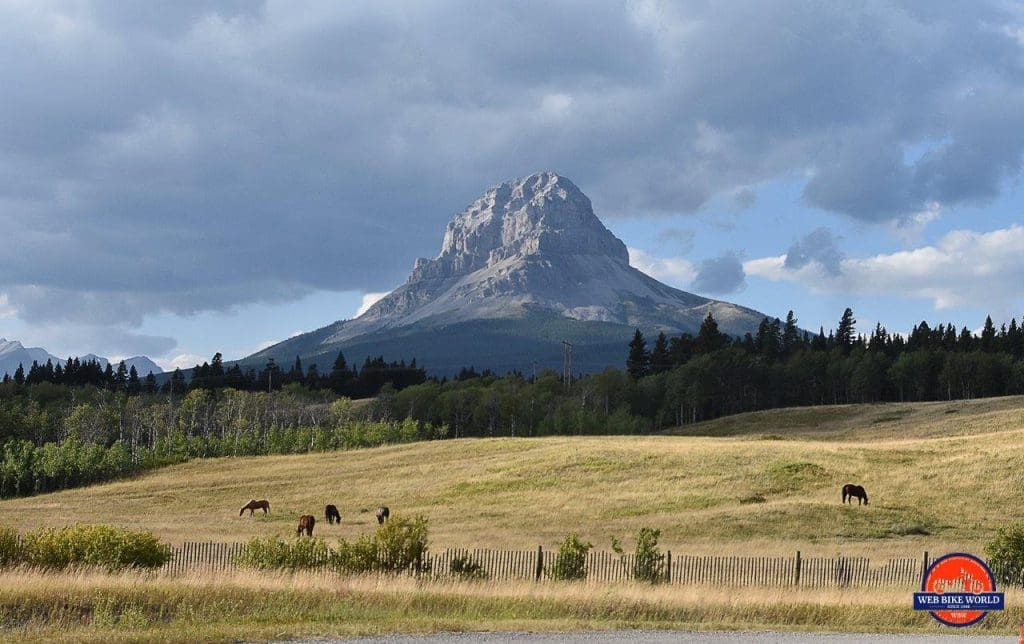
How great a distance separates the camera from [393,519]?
34.1 m

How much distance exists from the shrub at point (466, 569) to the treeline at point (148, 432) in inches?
3545

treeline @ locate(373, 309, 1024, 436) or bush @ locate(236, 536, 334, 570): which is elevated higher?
treeline @ locate(373, 309, 1024, 436)

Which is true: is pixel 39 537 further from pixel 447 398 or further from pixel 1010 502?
pixel 447 398

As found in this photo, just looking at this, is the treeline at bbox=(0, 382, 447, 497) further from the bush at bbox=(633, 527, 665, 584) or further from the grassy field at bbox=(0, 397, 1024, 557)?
the bush at bbox=(633, 527, 665, 584)

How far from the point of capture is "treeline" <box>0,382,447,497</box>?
11825 cm

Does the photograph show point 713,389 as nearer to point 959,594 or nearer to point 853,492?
point 853,492

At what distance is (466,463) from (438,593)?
203 ft

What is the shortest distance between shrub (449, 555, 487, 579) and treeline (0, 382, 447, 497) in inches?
3545

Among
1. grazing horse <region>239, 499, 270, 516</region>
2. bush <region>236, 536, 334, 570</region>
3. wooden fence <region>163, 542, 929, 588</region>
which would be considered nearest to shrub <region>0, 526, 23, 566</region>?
wooden fence <region>163, 542, 929, 588</region>

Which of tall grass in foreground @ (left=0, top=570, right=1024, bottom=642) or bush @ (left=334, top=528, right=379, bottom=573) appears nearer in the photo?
tall grass in foreground @ (left=0, top=570, right=1024, bottom=642)

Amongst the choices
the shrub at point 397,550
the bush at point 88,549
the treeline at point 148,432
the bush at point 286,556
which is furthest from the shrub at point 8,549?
the treeline at point 148,432

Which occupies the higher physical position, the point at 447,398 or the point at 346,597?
the point at 447,398

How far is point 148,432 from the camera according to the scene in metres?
159

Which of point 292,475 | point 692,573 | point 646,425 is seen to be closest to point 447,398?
point 646,425
